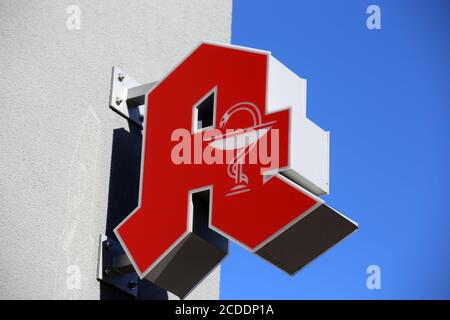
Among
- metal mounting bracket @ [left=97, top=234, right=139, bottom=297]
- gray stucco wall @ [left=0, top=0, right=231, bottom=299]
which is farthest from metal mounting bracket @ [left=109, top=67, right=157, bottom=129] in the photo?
metal mounting bracket @ [left=97, top=234, right=139, bottom=297]

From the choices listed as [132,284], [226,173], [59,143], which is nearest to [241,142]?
[226,173]

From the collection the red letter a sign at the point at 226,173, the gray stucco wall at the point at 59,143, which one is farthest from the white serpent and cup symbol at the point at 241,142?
the gray stucco wall at the point at 59,143

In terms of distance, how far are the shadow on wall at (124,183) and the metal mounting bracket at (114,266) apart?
47 millimetres

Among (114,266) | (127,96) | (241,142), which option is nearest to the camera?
(241,142)

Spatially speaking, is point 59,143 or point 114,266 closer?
point 59,143

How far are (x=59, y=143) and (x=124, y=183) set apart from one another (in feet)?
1.77

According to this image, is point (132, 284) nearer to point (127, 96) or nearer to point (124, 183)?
point (124, 183)

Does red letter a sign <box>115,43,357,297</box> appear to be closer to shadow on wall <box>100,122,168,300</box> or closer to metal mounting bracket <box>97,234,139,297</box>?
metal mounting bracket <box>97,234,139,297</box>

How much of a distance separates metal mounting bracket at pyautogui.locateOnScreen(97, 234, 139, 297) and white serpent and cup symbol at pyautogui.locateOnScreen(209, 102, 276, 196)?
861mm

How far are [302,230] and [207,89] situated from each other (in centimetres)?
94

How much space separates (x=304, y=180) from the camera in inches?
165

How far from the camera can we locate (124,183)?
5172mm

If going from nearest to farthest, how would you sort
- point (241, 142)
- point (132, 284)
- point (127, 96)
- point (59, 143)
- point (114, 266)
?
point (241, 142), point (59, 143), point (114, 266), point (132, 284), point (127, 96)
